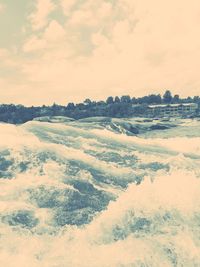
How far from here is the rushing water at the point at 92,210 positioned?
10.5 meters

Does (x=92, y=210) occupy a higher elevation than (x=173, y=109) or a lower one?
higher

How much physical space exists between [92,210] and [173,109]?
5689 inches

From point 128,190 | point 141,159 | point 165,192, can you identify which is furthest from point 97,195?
point 141,159

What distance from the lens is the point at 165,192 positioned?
13.0 m

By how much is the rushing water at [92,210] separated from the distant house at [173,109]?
123042mm

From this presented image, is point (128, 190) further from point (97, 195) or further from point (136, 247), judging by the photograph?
point (136, 247)

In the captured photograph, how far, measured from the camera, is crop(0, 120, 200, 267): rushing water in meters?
10.5

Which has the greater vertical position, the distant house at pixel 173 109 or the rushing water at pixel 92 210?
the rushing water at pixel 92 210

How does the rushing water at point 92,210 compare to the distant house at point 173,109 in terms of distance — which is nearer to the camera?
the rushing water at point 92,210

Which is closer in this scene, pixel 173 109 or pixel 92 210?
pixel 92 210

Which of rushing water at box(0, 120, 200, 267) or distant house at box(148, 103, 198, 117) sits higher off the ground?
rushing water at box(0, 120, 200, 267)

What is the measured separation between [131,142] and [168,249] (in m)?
13.1

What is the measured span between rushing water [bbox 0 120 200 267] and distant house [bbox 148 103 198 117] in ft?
404

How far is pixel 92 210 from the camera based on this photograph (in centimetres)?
1316
